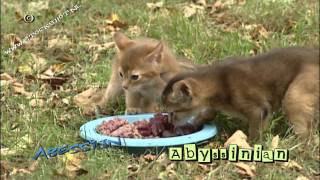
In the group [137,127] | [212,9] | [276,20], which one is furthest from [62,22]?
[137,127]

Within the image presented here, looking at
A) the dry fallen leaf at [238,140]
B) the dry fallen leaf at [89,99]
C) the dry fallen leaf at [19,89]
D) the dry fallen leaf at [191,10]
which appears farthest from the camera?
the dry fallen leaf at [191,10]

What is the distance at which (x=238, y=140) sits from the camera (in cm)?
435

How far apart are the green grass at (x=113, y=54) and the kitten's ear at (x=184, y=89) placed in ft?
1.12

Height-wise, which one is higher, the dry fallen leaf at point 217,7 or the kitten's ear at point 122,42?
the dry fallen leaf at point 217,7

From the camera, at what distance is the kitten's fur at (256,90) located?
4473 millimetres

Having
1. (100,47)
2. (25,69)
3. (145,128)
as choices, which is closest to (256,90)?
(145,128)

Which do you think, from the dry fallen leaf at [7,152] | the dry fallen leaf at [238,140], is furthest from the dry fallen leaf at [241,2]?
the dry fallen leaf at [7,152]

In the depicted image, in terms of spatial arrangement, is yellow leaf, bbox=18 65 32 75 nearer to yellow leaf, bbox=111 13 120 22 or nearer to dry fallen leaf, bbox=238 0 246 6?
yellow leaf, bbox=111 13 120 22

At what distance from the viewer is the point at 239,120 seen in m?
4.77

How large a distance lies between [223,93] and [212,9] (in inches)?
100.0

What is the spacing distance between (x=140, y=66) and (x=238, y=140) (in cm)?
111

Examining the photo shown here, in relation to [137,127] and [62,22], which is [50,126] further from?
Answer: [62,22]

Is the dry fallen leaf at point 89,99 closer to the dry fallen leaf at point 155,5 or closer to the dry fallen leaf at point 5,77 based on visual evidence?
the dry fallen leaf at point 5,77

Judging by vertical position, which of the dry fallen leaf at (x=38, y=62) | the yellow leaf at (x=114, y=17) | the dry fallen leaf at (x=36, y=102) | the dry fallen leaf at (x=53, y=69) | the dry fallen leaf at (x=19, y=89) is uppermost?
the yellow leaf at (x=114, y=17)
